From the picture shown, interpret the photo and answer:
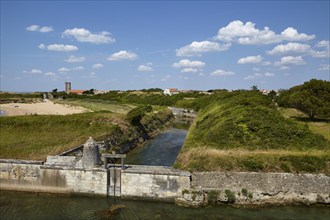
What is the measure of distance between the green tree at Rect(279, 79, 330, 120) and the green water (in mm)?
30235

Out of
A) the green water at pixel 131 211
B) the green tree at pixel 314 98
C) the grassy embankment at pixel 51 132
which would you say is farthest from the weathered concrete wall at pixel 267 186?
the green tree at pixel 314 98

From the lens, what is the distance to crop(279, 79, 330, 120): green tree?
4534cm

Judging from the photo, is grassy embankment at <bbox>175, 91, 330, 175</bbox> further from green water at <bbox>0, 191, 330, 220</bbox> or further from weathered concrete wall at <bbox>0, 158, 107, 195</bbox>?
weathered concrete wall at <bbox>0, 158, 107, 195</bbox>

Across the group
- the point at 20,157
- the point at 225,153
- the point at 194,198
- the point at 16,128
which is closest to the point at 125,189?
the point at 194,198

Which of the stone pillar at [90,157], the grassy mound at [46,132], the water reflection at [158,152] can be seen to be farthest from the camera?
the water reflection at [158,152]

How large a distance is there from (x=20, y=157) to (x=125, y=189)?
34.6 feet

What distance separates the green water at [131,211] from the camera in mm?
18000

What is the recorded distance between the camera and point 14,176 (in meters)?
22.2

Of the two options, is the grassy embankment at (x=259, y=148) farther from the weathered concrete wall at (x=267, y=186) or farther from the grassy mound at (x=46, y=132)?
the grassy mound at (x=46, y=132)

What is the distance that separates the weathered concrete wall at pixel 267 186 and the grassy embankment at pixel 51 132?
47.3ft

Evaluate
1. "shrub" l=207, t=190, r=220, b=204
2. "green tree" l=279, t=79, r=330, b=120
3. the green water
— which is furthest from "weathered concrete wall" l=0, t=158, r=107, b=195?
"green tree" l=279, t=79, r=330, b=120

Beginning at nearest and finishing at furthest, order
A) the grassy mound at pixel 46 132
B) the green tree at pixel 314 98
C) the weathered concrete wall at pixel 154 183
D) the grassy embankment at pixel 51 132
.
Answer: the weathered concrete wall at pixel 154 183 < the grassy mound at pixel 46 132 < the grassy embankment at pixel 51 132 < the green tree at pixel 314 98

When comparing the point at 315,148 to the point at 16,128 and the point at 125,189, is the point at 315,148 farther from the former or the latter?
the point at 16,128

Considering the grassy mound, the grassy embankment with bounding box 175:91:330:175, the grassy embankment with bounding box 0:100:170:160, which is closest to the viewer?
the grassy embankment with bounding box 175:91:330:175
